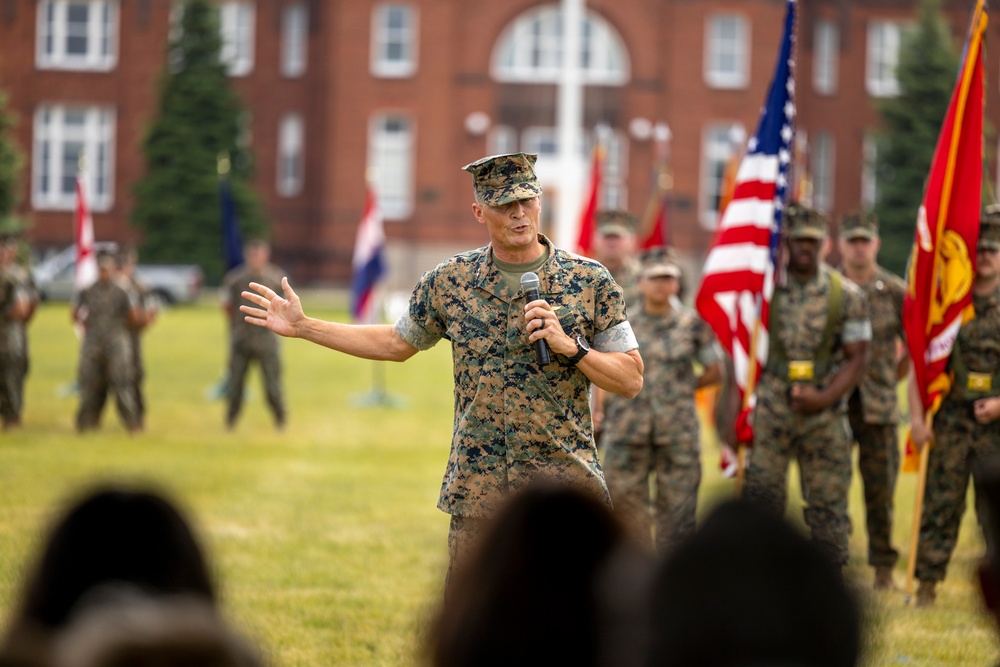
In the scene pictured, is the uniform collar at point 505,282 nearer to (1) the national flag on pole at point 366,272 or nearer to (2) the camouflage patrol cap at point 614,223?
(2) the camouflage patrol cap at point 614,223

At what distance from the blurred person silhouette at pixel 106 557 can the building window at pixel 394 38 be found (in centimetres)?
5003

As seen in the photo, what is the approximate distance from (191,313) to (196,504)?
3294 cm

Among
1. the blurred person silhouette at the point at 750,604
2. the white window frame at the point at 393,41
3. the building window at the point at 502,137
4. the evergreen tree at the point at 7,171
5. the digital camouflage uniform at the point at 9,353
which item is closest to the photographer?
the blurred person silhouette at the point at 750,604

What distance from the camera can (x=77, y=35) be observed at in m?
55.4

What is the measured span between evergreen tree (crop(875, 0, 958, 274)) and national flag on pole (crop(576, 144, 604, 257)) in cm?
3329

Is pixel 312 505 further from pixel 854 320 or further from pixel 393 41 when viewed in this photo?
pixel 393 41

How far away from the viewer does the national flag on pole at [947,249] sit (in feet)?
31.7

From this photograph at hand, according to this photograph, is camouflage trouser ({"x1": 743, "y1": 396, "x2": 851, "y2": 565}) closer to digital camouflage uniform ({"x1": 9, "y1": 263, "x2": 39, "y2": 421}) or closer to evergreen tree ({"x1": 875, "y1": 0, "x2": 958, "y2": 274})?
digital camouflage uniform ({"x1": 9, "y1": 263, "x2": 39, "y2": 421})

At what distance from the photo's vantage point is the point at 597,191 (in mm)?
18703

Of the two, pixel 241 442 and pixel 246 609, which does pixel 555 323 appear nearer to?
pixel 246 609

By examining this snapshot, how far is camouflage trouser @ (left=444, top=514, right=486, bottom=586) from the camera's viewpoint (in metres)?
6.15

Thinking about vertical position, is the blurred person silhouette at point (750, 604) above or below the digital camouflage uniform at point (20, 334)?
above

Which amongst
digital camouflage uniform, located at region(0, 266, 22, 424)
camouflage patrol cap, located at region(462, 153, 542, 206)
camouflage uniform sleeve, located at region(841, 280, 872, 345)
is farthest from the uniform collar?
digital camouflage uniform, located at region(0, 266, 22, 424)

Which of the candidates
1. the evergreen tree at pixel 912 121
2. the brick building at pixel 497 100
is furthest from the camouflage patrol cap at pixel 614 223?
the evergreen tree at pixel 912 121
